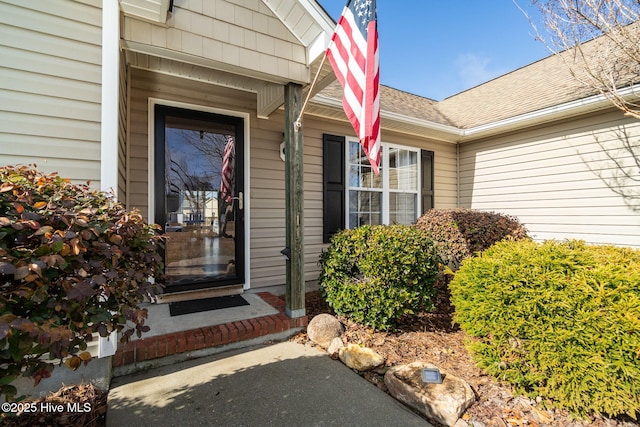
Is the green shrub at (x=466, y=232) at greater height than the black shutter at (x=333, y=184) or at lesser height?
lesser

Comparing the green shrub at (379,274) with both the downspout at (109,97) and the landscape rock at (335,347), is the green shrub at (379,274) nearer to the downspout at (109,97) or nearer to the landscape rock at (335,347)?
the landscape rock at (335,347)

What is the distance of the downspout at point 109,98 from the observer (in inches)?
87.2

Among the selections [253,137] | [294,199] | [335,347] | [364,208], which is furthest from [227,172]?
[335,347]

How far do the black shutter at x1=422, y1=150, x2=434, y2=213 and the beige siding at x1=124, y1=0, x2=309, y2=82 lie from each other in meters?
3.52

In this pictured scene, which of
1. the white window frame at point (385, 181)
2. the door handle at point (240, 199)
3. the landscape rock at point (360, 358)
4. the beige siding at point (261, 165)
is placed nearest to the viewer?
the landscape rock at point (360, 358)

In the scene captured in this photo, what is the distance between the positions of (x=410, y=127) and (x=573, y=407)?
172 inches

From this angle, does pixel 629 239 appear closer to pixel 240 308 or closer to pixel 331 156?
pixel 331 156

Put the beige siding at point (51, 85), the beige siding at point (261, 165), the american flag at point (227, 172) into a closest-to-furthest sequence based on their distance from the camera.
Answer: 1. the beige siding at point (51, 85)
2. the beige siding at point (261, 165)
3. the american flag at point (227, 172)

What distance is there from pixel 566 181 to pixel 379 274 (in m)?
3.96

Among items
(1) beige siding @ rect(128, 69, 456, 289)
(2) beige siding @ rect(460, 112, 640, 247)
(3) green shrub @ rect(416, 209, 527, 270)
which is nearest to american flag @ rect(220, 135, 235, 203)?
(1) beige siding @ rect(128, 69, 456, 289)

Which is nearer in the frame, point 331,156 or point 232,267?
point 232,267

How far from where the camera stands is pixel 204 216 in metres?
3.98

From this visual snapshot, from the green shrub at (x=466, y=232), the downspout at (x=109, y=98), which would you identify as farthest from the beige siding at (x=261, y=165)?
the green shrub at (x=466, y=232)

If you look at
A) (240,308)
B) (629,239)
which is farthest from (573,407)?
(629,239)
